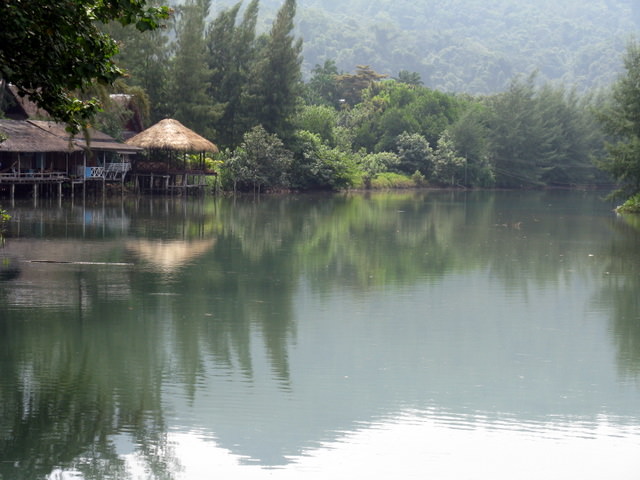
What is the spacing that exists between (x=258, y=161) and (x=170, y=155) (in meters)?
5.35

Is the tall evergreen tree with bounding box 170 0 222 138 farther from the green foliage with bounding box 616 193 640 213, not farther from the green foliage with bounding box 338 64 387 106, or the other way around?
the green foliage with bounding box 338 64 387 106

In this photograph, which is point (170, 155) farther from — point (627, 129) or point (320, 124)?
point (627, 129)

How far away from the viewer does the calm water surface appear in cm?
812

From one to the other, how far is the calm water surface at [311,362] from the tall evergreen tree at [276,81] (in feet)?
88.9

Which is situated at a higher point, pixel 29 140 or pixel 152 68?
pixel 152 68

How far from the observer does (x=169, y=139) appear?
4016 cm

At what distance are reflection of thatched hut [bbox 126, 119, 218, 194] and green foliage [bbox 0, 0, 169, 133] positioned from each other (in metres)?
31.9

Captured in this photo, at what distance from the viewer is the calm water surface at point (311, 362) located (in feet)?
26.6

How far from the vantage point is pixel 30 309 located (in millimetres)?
13281

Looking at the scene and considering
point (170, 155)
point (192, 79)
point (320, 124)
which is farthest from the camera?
point (320, 124)

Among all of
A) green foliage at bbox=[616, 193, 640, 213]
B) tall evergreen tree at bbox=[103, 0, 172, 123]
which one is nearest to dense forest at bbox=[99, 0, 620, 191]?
tall evergreen tree at bbox=[103, 0, 172, 123]

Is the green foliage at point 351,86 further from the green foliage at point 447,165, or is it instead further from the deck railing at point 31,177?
the deck railing at point 31,177

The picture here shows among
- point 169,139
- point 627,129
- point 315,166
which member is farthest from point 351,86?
point 627,129

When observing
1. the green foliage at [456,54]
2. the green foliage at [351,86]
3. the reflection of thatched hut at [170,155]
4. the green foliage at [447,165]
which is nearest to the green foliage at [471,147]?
the green foliage at [447,165]
